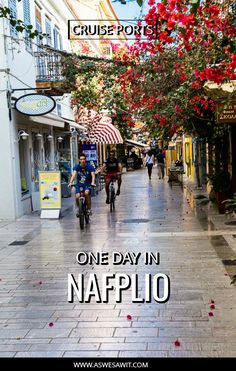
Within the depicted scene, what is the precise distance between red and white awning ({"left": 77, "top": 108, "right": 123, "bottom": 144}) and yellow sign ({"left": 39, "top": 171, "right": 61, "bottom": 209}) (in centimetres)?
1232

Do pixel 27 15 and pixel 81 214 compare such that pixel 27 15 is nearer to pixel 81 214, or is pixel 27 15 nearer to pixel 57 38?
pixel 57 38

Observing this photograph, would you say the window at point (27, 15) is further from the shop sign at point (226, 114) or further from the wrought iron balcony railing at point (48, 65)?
the shop sign at point (226, 114)

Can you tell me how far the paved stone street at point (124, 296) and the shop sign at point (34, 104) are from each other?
3.17 m

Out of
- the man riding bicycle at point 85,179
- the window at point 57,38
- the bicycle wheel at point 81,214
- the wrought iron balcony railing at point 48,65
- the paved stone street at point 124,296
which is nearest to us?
the paved stone street at point 124,296

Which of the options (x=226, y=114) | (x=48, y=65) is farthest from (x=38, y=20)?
(x=226, y=114)

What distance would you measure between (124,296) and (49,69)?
13.5 meters

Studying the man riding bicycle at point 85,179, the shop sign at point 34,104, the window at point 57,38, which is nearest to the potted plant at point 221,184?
the man riding bicycle at point 85,179

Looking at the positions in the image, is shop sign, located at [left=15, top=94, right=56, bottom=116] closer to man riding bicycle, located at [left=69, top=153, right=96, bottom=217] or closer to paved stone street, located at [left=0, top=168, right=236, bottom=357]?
man riding bicycle, located at [left=69, top=153, right=96, bottom=217]

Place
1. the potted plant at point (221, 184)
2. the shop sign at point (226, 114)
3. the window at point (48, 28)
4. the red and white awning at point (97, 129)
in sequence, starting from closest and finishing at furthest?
the shop sign at point (226, 114)
the potted plant at point (221, 184)
the window at point (48, 28)
the red and white awning at point (97, 129)

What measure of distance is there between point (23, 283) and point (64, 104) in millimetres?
19072

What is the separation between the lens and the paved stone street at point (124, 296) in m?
4.85

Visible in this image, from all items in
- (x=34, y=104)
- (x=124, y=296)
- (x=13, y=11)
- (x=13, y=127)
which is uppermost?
(x=13, y=11)

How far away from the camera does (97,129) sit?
28.1 metres

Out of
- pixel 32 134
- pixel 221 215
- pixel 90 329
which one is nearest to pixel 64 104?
pixel 32 134
